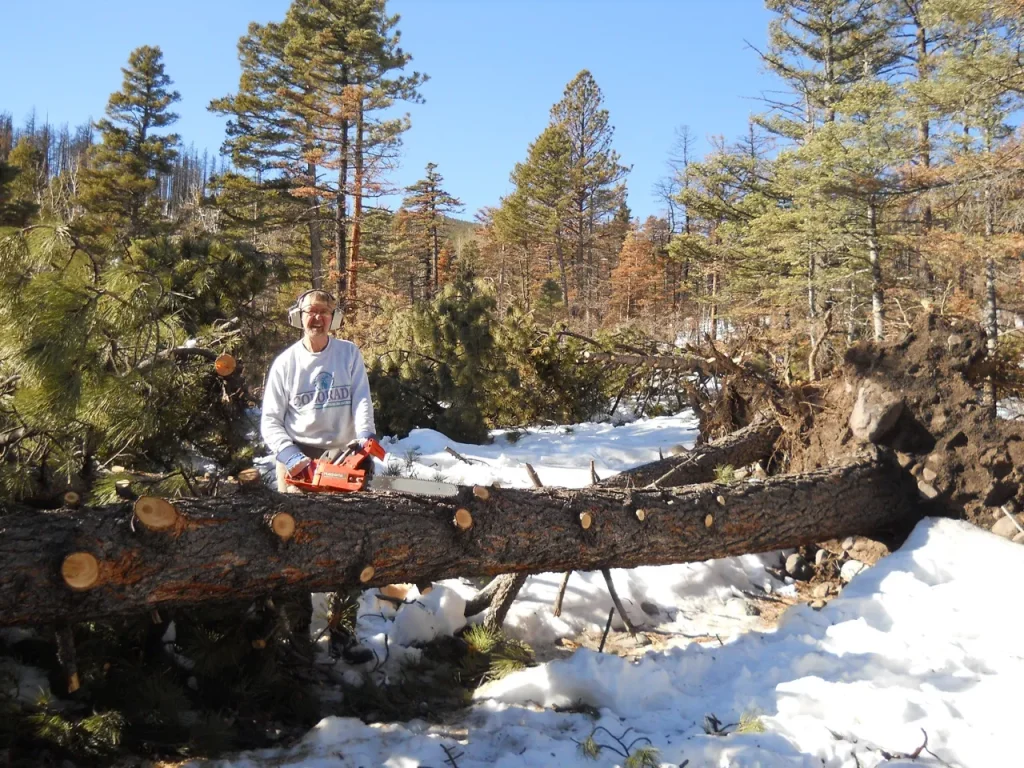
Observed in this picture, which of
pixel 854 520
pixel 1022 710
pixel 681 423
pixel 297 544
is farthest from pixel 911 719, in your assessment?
pixel 681 423

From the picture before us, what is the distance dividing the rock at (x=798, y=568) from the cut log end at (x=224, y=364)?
4.14 metres

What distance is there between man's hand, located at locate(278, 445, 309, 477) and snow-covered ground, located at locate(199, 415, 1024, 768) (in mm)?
1130

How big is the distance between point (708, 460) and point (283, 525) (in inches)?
141

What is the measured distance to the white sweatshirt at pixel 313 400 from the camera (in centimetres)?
347

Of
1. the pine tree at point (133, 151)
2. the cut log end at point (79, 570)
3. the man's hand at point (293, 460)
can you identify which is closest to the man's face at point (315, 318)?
the man's hand at point (293, 460)

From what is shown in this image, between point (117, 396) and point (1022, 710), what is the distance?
12.9 ft

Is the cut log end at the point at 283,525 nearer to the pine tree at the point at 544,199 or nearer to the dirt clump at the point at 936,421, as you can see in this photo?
the dirt clump at the point at 936,421

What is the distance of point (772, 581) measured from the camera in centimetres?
475

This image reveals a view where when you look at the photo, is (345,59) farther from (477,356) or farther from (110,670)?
(110,670)

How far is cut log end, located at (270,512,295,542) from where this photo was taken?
2568 mm

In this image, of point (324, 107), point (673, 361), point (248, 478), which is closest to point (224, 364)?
point (248, 478)

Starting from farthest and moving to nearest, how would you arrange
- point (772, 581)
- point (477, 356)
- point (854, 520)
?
point (477, 356) < point (772, 581) < point (854, 520)

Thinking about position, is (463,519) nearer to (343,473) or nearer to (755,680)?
(343,473)

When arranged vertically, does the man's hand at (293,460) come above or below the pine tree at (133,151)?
below
